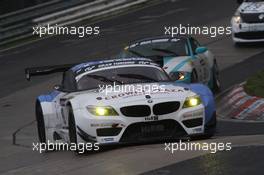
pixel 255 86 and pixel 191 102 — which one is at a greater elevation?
pixel 191 102

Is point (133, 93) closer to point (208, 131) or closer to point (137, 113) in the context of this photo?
point (137, 113)

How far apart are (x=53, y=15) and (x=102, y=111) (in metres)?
19.7

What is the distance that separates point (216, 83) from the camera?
698 inches

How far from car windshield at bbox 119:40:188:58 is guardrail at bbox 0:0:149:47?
11926 mm

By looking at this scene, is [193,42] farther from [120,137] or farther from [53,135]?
[120,137]

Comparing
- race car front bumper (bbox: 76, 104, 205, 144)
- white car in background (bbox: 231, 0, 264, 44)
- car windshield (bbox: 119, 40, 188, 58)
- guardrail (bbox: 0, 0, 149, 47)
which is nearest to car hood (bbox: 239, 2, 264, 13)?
white car in background (bbox: 231, 0, 264, 44)

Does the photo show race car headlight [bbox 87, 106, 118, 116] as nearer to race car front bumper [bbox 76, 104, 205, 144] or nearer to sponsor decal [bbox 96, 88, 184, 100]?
race car front bumper [bbox 76, 104, 205, 144]

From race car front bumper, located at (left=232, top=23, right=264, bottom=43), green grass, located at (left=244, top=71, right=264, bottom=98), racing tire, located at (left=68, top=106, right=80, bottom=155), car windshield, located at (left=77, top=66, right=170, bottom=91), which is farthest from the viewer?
race car front bumper, located at (left=232, top=23, right=264, bottom=43)

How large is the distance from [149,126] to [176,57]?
5949mm

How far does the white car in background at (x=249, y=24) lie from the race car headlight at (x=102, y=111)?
1234cm

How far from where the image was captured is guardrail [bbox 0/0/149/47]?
28703 mm

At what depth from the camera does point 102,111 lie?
10.9 metres

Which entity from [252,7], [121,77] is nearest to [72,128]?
[121,77]

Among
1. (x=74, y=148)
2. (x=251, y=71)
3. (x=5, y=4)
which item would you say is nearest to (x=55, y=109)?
(x=74, y=148)
